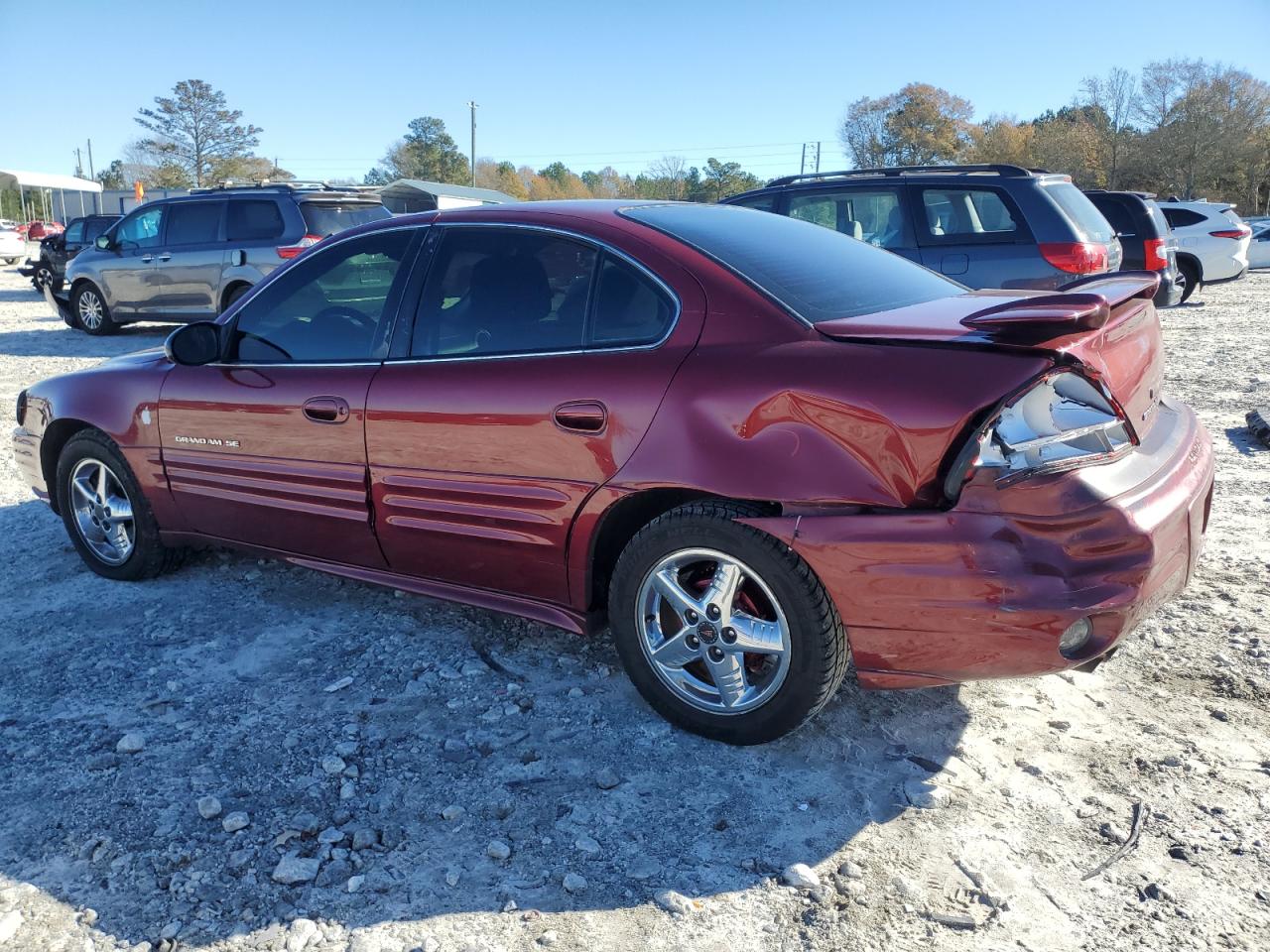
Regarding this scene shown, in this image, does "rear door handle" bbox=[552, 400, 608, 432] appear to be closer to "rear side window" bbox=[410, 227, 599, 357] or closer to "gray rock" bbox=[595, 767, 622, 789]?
"rear side window" bbox=[410, 227, 599, 357]

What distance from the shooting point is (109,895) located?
239 centimetres

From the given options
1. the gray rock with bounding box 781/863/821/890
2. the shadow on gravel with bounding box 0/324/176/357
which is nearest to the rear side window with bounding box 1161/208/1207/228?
the shadow on gravel with bounding box 0/324/176/357

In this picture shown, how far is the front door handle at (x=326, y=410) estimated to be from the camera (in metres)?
3.63

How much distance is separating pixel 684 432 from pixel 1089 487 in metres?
1.07

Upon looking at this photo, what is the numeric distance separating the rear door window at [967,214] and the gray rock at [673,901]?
6.31 m

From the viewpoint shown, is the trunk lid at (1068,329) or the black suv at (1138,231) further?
the black suv at (1138,231)

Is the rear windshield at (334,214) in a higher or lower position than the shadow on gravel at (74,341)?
higher

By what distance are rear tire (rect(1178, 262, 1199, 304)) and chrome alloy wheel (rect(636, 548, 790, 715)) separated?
16.5 m

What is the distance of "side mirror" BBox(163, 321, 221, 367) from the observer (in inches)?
157

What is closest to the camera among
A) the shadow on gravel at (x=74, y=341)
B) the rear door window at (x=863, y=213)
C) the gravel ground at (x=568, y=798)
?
the gravel ground at (x=568, y=798)

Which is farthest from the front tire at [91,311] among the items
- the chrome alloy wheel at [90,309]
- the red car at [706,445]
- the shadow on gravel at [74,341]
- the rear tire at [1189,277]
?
the rear tire at [1189,277]

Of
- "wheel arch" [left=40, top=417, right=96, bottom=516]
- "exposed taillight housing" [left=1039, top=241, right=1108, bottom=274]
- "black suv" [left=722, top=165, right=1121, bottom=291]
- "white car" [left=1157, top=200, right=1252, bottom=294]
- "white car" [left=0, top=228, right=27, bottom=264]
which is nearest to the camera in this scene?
"wheel arch" [left=40, top=417, right=96, bottom=516]

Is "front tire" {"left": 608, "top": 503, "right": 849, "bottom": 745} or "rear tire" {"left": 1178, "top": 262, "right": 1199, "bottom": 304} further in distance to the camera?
"rear tire" {"left": 1178, "top": 262, "right": 1199, "bottom": 304}

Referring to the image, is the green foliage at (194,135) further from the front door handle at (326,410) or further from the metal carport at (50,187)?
the front door handle at (326,410)
